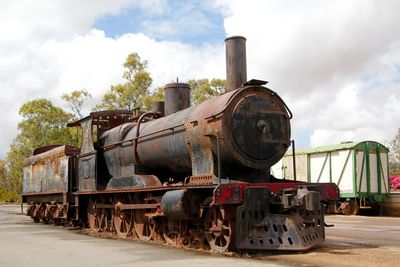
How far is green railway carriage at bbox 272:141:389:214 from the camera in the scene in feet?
71.8

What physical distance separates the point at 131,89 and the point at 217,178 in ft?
99.9

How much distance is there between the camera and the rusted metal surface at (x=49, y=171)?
16750mm

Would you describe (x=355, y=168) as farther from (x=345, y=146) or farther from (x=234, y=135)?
(x=234, y=135)

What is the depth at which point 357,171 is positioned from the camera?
2178 cm

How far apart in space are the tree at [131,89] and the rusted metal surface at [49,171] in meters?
17.6

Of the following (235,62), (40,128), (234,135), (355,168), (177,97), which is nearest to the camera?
(234,135)

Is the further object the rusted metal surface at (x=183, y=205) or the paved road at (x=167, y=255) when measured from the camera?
the rusted metal surface at (x=183, y=205)

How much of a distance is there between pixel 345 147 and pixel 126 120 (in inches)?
433

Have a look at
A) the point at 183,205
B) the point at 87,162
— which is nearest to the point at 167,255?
the point at 183,205

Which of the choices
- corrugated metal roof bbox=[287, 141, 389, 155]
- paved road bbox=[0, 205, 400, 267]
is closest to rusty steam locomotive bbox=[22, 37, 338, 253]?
paved road bbox=[0, 205, 400, 267]

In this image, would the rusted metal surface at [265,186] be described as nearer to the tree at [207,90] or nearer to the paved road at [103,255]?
the paved road at [103,255]

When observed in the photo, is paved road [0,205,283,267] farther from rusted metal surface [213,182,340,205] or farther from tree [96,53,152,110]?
tree [96,53,152,110]

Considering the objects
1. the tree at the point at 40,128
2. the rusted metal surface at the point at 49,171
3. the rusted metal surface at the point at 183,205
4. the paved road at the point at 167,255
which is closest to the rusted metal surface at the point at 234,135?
the rusted metal surface at the point at 183,205

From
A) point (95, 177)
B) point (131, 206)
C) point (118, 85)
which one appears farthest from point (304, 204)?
point (118, 85)
